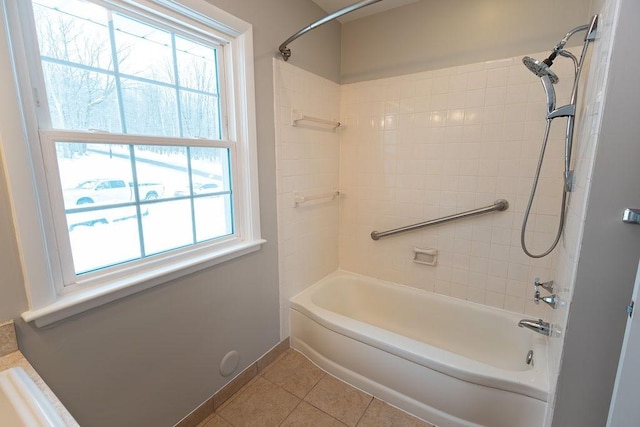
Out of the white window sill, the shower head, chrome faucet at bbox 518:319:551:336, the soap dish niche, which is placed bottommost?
chrome faucet at bbox 518:319:551:336

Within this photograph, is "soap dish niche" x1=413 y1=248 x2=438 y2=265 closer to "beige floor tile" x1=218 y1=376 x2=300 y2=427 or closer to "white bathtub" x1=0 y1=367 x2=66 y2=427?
"beige floor tile" x1=218 y1=376 x2=300 y2=427

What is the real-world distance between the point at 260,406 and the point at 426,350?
99cm

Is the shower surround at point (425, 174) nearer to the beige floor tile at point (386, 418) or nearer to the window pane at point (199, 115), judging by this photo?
the window pane at point (199, 115)

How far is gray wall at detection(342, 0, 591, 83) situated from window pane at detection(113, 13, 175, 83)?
1.40 m

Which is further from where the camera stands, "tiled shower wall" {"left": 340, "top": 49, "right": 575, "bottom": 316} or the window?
"tiled shower wall" {"left": 340, "top": 49, "right": 575, "bottom": 316}

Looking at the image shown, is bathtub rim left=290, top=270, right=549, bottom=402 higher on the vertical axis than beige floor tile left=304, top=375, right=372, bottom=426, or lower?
higher

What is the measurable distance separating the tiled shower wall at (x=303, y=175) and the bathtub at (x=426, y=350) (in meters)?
0.16

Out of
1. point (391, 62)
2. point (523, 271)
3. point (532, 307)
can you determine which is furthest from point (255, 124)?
point (532, 307)

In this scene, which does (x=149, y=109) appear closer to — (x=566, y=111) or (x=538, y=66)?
(x=538, y=66)

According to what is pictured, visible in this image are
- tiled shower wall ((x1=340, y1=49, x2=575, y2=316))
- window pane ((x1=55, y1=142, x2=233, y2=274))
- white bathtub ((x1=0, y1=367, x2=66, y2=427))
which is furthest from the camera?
tiled shower wall ((x1=340, y1=49, x2=575, y2=316))

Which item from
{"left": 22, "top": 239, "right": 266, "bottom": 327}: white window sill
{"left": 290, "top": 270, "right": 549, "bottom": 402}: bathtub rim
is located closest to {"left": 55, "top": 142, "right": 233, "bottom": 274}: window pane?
{"left": 22, "top": 239, "right": 266, "bottom": 327}: white window sill

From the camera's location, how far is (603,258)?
36.8 inches

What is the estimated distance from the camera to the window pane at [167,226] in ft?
4.37

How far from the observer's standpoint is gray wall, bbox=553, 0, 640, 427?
85cm
